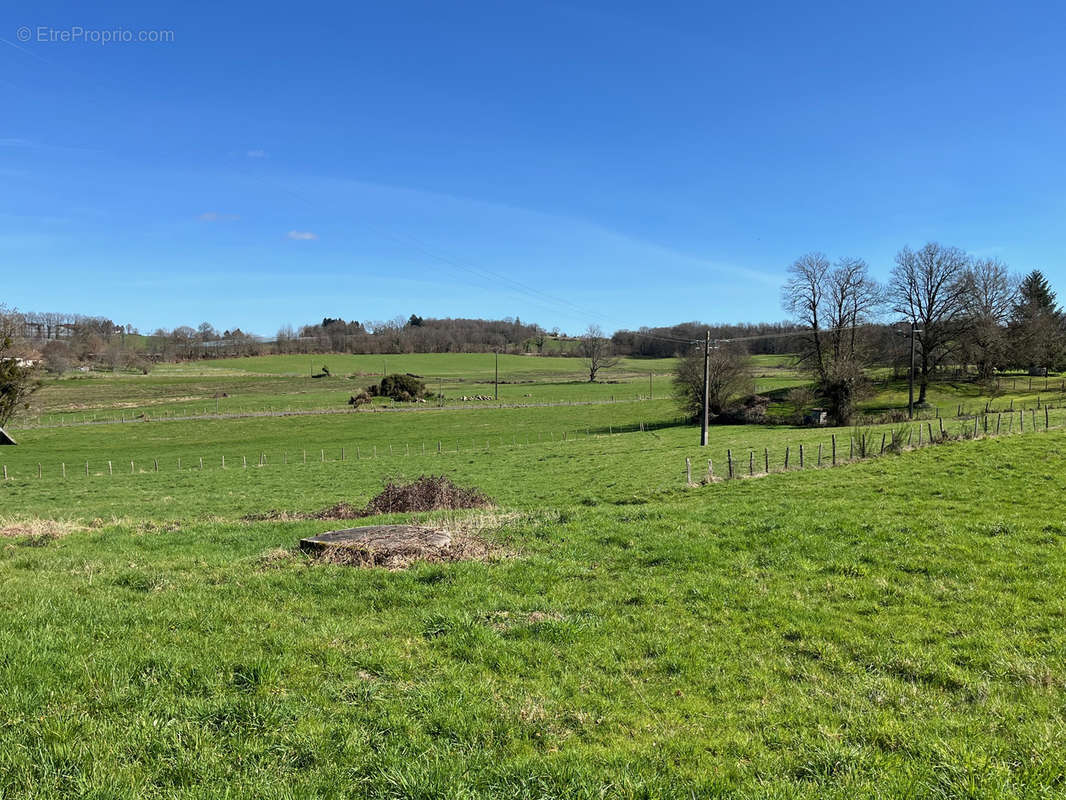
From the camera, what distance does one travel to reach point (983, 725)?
5699 millimetres

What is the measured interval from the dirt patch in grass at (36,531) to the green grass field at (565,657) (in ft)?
0.41

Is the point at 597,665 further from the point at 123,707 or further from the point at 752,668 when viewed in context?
the point at 123,707

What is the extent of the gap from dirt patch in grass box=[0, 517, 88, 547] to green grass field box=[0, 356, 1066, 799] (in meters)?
0.12

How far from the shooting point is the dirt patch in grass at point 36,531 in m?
13.3

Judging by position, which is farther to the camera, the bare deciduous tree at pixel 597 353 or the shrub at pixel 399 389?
the bare deciduous tree at pixel 597 353

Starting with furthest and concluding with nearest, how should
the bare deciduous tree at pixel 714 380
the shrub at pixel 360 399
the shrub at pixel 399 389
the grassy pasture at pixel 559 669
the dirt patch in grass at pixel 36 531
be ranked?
1. the shrub at pixel 399 389
2. the shrub at pixel 360 399
3. the bare deciduous tree at pixel 714 380
4. the dirt patch in grass at pixel 36 531
5. the grassy pasture at pixel 559 669

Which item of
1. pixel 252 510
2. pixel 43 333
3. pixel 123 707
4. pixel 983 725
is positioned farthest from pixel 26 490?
pixel 43 333

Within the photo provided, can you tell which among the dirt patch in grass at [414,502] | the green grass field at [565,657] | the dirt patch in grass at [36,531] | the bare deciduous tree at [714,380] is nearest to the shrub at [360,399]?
the bare deciduous tree at [714,380]

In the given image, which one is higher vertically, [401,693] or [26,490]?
[401,693]

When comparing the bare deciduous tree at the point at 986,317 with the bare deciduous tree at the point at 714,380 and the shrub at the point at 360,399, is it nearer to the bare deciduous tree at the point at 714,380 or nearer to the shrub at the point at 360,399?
the bare deciduous tree at the point at 714,380

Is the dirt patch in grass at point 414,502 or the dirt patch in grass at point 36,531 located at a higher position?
the dirt patch in grass at point 36,531

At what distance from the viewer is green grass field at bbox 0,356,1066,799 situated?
193 inches

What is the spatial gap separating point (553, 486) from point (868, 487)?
13.0m

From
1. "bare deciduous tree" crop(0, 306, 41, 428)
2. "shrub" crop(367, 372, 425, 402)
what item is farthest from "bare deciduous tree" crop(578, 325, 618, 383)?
"bare deciduous tree" crop(0, 306, 41, 428)
